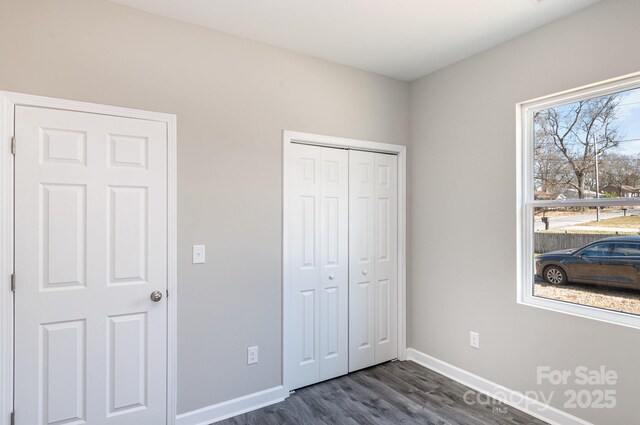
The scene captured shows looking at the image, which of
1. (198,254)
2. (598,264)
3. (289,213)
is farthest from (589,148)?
(198,254)

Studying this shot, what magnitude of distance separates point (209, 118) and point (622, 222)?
275 centimetres

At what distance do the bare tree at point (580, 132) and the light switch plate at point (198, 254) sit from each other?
2533mm

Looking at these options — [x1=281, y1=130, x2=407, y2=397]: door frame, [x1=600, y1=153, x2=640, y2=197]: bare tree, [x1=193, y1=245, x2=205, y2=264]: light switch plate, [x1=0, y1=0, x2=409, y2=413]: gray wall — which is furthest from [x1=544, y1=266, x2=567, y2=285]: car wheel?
[x1=193, y1=245, x2=205, y2=264]: light switch plate

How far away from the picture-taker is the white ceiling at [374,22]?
2.13 meters

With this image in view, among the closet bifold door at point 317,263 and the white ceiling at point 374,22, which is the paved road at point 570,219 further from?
the closet bifold door at point 317,263

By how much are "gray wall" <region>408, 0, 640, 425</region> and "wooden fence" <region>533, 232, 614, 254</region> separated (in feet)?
0.57

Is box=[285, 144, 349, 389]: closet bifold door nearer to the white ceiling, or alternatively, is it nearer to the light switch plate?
the light switch plate

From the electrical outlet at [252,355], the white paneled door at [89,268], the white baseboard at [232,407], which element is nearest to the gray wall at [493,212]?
the white baseboard at [232,407]

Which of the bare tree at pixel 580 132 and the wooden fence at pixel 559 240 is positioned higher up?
the bare tree at pixel 580 132

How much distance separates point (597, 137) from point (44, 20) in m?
3.44

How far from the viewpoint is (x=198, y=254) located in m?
2.35

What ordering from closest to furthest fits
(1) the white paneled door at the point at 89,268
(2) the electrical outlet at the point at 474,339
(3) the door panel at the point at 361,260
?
(1) the white paneled door at the point at 89,268 → (2) the electrical outlet at the point at 474,339 → (3) the door panel at the point at 361,260

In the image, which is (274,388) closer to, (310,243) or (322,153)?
(310,243)

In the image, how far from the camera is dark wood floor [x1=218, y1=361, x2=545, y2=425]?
238 centimetres
